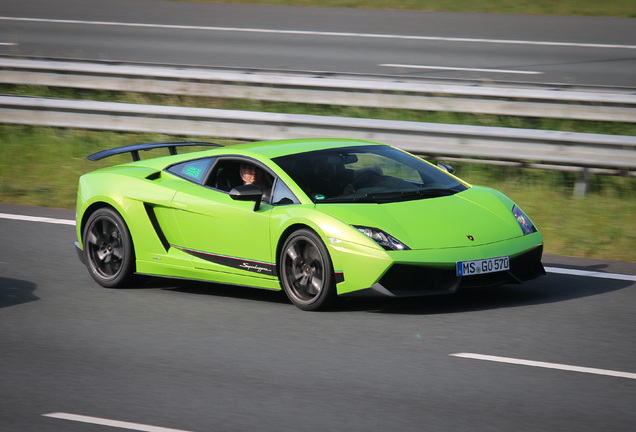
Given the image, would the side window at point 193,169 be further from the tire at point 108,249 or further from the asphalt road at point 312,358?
the asphalt road at point 312,358

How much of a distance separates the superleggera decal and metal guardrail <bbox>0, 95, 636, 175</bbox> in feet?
13.3

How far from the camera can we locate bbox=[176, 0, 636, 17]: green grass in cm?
2225

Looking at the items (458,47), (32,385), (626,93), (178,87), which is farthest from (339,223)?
(458,47)

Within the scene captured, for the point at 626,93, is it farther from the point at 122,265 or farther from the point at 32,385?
the point at 32,385

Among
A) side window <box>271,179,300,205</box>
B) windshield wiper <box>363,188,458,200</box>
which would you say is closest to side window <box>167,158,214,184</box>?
side window <box>271,179,300,205</box>

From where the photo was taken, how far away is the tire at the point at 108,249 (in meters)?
8.23

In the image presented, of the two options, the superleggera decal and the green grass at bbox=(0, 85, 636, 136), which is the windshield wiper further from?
the green grass at bbox=(0, 85, 636, 136)

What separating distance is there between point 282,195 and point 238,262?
62 centimetres

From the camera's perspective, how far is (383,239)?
6914 mm

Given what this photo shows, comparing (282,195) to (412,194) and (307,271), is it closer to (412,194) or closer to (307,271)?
(307,271)

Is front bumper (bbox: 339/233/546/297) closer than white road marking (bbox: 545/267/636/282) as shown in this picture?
Yes

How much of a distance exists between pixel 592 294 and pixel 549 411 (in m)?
2.85

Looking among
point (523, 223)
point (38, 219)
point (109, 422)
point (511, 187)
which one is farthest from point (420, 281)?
point (38, 219)

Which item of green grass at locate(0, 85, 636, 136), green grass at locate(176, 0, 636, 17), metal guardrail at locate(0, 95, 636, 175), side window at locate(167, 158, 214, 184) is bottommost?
side window at locate(167, 158, 214, 184)
